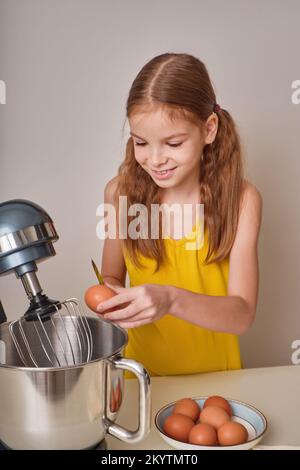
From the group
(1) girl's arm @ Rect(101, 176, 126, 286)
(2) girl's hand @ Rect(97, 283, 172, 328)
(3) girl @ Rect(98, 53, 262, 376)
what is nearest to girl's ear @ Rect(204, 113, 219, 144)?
(3) girl @ Rect(98, 53, 262, 376)

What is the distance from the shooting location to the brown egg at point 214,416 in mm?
908

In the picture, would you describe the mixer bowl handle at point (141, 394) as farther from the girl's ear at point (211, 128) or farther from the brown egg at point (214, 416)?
the girl's ear at point (211, 128)

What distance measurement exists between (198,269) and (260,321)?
2.55ft

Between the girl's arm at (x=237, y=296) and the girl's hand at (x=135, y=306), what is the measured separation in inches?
3.4

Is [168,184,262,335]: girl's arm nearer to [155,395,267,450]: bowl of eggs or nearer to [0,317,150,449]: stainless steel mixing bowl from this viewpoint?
[155,395,267,450]: bowl of eggs

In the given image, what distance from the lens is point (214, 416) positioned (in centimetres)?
92

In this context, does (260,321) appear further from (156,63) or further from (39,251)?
(39,251)

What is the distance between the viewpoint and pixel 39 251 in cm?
78

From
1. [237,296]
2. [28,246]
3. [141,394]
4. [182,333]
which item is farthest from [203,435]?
[182,333]

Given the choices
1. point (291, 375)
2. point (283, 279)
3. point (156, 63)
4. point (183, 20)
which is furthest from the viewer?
point (283, 279)

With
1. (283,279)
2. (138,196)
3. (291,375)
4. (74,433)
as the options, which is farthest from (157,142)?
(283,279)

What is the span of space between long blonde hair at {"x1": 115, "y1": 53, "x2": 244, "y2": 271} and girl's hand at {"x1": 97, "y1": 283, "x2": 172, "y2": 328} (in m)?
0.47

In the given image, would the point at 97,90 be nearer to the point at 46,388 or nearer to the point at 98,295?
the point at 98,295

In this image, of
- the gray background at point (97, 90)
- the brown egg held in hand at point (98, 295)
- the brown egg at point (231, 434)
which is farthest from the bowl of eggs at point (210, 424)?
the gray background at point (97, 90)
